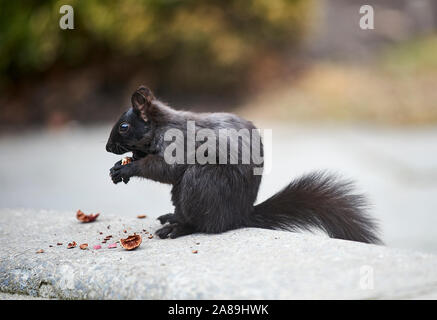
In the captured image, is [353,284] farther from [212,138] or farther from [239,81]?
[239,81]

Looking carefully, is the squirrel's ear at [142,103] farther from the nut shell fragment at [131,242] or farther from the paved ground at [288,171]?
the paved ground at [288,171]

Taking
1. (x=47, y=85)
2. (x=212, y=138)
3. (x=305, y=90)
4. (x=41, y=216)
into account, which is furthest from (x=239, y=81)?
(x=212, y=138)

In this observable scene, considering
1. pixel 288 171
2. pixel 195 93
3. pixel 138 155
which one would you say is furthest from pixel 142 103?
pixel 195 93

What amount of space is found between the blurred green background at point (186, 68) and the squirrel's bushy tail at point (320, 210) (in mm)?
4735

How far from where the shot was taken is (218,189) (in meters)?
2.37

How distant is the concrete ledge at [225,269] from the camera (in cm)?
184

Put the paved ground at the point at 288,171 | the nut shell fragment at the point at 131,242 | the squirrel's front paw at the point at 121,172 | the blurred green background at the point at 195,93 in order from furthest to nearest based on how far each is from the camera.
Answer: the blurred green background at the point at 195,93, the paved ground at the point at 288,171, the squirrel's front paw at the point at 121,172, the nut shell fragment at the point at 131,242

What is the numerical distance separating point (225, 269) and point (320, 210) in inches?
26.5

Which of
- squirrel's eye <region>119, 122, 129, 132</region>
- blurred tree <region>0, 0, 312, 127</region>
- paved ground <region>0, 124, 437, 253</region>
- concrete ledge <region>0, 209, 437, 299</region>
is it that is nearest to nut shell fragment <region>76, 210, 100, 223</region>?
concrete ledge <region>0, 209, 437, 299</region>

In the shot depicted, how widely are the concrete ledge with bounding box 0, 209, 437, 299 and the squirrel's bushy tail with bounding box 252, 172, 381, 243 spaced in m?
0.18

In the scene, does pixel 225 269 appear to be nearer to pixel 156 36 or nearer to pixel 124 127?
pixel 124 127

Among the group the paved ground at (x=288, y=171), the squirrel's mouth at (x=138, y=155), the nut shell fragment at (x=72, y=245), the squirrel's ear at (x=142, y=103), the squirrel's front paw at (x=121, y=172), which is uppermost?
the squirrel's ear at (x=142, y=103)

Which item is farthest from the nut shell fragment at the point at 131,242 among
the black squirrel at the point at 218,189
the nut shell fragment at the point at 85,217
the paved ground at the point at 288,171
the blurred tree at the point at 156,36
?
the blurred tree at the point at 156,36

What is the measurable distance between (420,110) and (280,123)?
6.74 ft
